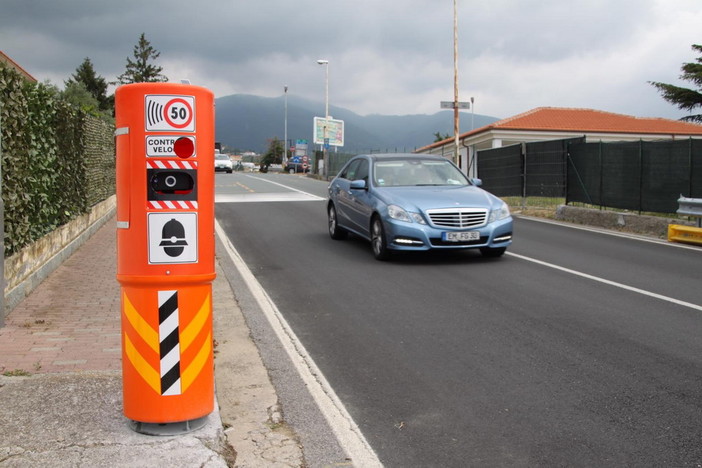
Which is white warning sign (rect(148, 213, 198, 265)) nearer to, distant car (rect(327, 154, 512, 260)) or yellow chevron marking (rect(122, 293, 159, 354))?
yellow chevron marking (rect(122, 293, 159, 354))

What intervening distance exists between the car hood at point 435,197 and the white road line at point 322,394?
3.36 m

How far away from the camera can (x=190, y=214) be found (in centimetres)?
392

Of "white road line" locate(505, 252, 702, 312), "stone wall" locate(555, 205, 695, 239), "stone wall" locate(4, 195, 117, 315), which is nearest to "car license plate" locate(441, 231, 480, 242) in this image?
"white road line" locate(505, 252, 702, 312)

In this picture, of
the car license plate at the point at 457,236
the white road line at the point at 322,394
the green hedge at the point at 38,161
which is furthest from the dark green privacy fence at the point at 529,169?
the white road line at the point at 322,394

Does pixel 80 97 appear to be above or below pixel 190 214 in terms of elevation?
above

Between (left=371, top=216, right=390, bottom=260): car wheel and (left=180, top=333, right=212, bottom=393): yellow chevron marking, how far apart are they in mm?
6831

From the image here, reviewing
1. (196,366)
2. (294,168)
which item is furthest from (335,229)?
(294,168)

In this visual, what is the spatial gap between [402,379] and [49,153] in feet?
21.3

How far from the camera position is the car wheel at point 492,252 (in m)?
11.0

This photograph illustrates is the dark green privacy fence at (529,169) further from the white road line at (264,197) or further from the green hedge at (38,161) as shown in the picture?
the green hedge at (38,161)

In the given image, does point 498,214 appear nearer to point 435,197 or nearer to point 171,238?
point 435,197

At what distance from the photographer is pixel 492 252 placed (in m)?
11.2

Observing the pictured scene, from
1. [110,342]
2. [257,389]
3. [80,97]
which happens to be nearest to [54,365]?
[110,342]

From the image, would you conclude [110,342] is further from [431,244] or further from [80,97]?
[80,97]
